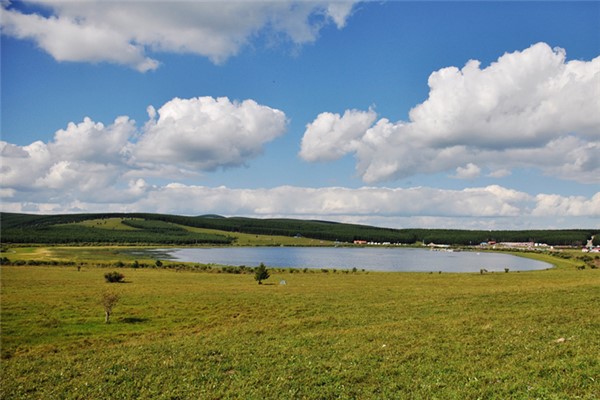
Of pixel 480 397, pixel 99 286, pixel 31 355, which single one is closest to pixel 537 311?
pixel 480 397

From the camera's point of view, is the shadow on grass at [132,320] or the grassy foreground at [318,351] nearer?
the grassy foreground at [318,351]

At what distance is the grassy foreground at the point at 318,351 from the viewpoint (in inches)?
694

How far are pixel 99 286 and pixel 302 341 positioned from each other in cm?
5349

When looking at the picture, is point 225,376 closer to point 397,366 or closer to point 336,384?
point 336,384

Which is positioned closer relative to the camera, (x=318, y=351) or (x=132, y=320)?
(x=318, y=351)

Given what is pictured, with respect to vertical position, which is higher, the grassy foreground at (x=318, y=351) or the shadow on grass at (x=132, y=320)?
the grassy foreground at (x=318, y=351)

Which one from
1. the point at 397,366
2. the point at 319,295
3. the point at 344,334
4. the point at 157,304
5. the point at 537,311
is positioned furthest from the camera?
the point at 319,295

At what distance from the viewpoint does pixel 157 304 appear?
162 feet

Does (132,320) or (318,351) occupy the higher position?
(318,351)

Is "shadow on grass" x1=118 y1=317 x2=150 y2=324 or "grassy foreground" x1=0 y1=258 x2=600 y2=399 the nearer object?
"grassy foreground" x1=0 y1=258 x2=600 y2=399

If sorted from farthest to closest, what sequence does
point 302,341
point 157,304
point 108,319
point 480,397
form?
1. point 157,304
2. point 108,319
3. point 302,341
4. point 480,397

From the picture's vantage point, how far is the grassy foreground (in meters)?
17.6

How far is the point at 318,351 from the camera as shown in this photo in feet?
78.2

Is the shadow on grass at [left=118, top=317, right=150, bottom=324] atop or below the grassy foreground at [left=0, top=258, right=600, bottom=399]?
below
